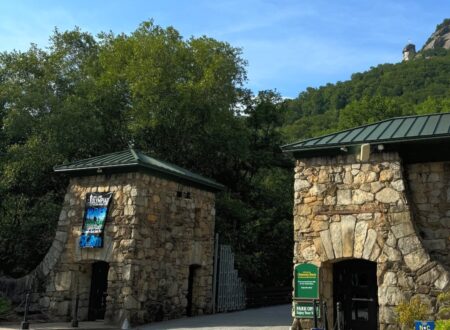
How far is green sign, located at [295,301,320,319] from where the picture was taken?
29.7 feet

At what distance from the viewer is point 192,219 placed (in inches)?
571

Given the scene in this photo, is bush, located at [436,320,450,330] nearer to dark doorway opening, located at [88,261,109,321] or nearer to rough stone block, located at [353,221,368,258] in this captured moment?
rough stone block, located at [353,221,368,258]

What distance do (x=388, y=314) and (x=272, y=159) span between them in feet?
50.1

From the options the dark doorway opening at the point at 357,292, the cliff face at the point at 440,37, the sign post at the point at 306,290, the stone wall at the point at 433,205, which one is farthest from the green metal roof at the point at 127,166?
the cliff face at the point at 440,37

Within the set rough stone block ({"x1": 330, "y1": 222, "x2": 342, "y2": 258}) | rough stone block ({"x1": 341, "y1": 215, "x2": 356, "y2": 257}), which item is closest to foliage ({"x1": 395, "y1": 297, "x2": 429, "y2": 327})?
rough stone block ({"x1": 341, "y1": 215, "x2": 356, "y2": 257})

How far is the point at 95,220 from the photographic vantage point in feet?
42.1

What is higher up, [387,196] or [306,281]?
[387,196]

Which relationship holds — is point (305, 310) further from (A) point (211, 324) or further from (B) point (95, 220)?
(B) point (95, 220)

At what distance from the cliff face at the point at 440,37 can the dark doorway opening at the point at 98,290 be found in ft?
411

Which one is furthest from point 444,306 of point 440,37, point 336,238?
point 440,37

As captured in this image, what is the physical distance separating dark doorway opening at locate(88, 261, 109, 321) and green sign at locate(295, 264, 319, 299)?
6092mm

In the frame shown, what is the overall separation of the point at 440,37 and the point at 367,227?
434 feet

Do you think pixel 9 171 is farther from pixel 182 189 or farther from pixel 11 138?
pixel 182 189

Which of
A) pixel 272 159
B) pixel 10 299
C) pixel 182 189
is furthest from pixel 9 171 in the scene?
pixel 272 159
